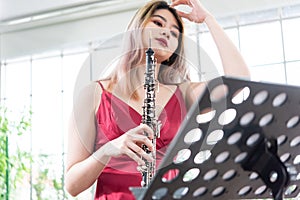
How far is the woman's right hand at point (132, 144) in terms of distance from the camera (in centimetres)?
145

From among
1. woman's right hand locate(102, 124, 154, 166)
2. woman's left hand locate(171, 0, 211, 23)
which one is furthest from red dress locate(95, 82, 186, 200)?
woman's left hand locate(171, 0, 211, 23)

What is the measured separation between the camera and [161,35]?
6.52ft

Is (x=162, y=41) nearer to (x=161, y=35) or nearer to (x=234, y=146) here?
(x=161, y=35)

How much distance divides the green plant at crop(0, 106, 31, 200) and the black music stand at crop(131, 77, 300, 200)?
168 inches

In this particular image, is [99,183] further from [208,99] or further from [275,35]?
[275,35]

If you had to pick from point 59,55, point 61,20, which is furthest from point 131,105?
point 59,55

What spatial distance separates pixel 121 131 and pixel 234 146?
0.84 meters

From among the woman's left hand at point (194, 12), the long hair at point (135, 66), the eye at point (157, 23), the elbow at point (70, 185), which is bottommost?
the elbow at point (70, 185)

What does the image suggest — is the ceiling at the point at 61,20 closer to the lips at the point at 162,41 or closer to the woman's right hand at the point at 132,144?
the lips at the point at 162,41

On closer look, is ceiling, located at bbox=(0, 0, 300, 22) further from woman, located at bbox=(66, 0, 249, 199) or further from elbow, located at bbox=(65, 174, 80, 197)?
elbow, located at bbox=(65, 174, 80, 197)

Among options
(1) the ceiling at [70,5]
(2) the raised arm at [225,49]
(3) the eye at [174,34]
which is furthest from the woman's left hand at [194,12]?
(1) the ceiling at [70,5]

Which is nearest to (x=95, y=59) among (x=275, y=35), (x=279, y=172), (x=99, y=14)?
(x=99, y=14)

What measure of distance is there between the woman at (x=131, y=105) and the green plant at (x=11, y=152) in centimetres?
339

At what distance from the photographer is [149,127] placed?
1.56 meters
